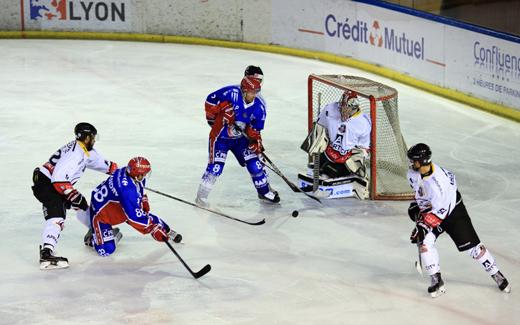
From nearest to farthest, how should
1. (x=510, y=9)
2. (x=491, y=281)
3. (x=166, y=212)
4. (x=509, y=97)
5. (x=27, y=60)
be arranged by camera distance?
(x=491, y=281) < (x=166, y=212) < (x=509, y=97) < (x=510, y=9) < (x=27, y=60)

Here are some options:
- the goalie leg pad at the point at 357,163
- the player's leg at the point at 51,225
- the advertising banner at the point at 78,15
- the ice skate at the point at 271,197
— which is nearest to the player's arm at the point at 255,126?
the ice skate at the point at 271,197

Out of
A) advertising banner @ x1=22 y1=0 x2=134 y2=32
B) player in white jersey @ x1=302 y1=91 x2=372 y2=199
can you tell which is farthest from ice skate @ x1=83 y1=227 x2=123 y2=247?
advertising banner @ x1=22 y1=0 x2=134 y2=32

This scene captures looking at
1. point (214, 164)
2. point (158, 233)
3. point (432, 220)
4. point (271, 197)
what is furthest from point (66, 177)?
point (432, 220)

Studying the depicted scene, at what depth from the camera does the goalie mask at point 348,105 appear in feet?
27.5

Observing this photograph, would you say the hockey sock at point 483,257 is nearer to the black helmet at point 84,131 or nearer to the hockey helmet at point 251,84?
the hockey helmet at point 251,84

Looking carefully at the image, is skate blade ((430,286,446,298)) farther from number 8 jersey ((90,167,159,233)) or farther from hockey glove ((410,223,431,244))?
number 8 jersey ((90,167,159,233))

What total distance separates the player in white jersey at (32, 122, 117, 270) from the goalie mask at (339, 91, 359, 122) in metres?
2.24

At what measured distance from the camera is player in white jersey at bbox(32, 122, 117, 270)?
6891 millimetres

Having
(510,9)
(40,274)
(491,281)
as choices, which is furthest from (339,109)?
(510,9)

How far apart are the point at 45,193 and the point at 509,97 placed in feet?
20.1

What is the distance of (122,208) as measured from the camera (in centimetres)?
697

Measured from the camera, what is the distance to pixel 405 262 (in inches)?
283

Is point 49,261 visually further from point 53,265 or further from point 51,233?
point 51,233

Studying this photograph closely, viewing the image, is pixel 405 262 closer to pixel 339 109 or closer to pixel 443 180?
pixel 443 180
